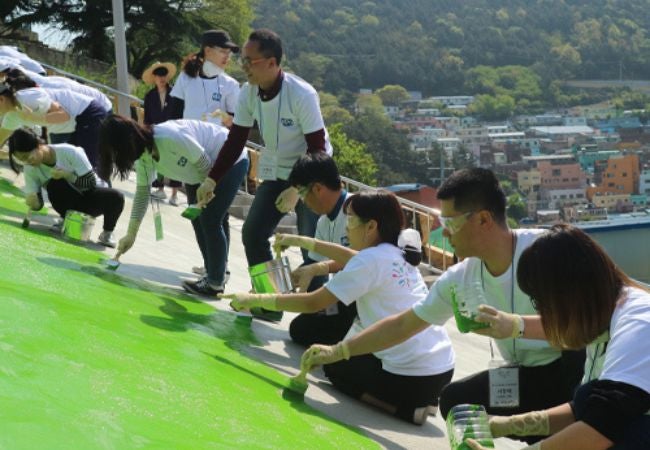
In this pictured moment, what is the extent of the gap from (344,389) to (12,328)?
6.50 feet

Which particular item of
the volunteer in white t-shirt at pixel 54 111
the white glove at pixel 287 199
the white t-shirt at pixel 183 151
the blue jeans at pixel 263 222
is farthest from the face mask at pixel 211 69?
Result: the white glove at pixel 287 199

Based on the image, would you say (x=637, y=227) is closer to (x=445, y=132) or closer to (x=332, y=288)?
(x=332, y=288)

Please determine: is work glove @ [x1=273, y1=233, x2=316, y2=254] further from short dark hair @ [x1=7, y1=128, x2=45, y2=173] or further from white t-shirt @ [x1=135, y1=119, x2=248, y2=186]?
short dark hair @ [x1=7, y1=128, x2=45, y2=173]

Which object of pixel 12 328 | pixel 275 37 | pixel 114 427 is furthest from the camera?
pixel 275 37

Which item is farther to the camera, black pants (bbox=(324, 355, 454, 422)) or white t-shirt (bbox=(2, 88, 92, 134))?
white t-shirt (bbox=(2, 88, 92, 134))

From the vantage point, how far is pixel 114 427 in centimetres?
404

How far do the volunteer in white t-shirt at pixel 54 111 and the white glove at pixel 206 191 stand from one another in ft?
7.21

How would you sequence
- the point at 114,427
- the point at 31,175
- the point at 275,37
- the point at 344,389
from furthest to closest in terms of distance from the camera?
the point at 31,175, the point at 275,37, the point at 344,389, the point at 114,427

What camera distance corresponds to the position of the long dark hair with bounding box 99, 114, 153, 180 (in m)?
7.09

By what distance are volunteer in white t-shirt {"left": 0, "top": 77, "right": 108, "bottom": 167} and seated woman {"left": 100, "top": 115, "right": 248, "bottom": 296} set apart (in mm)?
1614

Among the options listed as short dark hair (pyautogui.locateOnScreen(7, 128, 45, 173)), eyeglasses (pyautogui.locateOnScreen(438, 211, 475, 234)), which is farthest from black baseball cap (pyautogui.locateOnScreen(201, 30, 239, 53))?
eyeglasses (pyautogui.locateOnScreen(438, 211, 475, 234))

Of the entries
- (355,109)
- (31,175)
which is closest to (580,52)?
(355,109)

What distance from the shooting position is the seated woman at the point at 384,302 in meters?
5.60

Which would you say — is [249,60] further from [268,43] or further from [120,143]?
[120,143]
